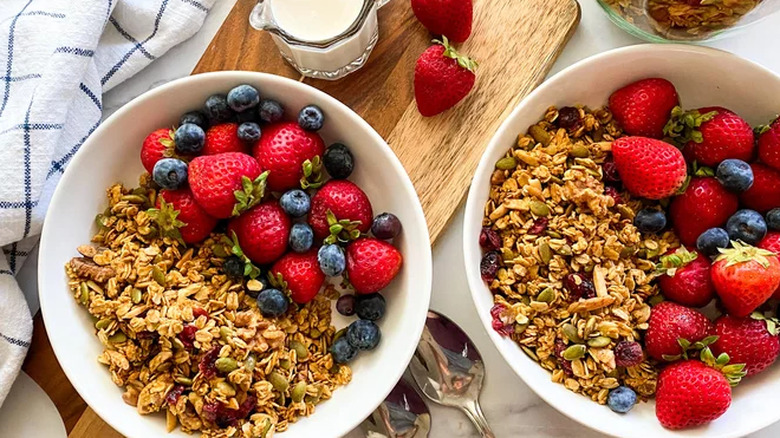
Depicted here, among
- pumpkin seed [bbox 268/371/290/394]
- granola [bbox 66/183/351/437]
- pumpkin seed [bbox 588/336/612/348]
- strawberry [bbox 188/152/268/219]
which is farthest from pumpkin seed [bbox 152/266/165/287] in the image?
pumpkin seed [bbox 588/336/612/348]

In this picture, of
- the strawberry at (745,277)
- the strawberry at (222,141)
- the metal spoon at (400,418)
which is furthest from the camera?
the metal spoon at (400,418)

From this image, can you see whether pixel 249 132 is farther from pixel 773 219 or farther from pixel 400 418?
pixel 773 219

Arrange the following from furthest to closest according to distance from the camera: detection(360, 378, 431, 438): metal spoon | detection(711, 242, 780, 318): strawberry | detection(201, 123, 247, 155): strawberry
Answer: detection(360, 378, 431, 438): metal spoon, detection(201, 123, 247, 155): strawberry, detection(711, 242, 780, 318): strawberry

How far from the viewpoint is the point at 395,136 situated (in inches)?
59.6

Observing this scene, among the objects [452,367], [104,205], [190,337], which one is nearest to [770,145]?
[452,367]

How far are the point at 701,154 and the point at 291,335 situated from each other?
0.74m

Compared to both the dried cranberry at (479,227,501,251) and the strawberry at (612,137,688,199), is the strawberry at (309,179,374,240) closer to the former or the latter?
the dried cranberry at (479,227,501,251)

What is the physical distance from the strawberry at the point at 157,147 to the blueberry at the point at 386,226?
1.16 feet

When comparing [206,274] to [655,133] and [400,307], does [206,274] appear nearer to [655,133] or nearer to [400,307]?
[400,307]

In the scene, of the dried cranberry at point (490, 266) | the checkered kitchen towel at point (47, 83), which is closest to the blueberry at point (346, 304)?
the dried cranberry at point (490, 266)

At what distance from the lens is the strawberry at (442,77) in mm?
1439

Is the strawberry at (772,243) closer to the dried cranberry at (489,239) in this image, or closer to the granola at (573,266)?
the granola at (573,266)

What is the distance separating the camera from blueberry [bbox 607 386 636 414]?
4.49ft

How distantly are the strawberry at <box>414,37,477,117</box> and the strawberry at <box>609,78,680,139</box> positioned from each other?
26 centimetres
